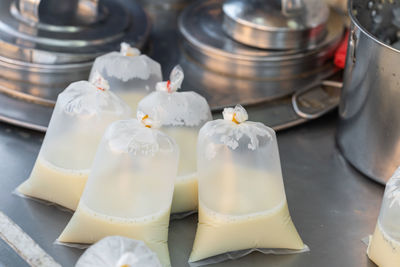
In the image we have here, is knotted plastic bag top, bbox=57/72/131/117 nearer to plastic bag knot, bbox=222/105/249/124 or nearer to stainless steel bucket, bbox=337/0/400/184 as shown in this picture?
plastic bag knot, bbox=222/105/249/124

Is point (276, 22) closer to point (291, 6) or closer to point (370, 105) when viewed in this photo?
point (291, 6)

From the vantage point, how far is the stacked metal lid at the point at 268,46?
1.70m

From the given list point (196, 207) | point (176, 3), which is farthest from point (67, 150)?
point (176, 3)

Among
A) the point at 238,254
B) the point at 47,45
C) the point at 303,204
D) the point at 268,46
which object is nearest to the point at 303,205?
the point at 303,204

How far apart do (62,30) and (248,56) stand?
0.54 m

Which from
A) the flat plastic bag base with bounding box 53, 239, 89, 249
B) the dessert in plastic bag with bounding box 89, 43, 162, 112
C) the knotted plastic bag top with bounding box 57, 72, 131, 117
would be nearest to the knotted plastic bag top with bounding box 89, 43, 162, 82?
the dessert in plastic bag with bounding box 89, 43, 162, 112

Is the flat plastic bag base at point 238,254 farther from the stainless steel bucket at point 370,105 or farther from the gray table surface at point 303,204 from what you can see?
the stainless steel bucket at point 370,105

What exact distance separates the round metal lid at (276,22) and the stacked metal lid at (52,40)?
0.29m

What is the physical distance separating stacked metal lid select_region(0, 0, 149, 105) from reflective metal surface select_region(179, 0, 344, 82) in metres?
0.16

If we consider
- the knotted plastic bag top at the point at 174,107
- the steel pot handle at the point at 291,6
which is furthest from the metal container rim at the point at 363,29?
the knotted plastic bag top at the point at 174,107

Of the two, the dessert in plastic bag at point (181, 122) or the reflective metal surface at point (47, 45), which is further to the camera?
the reflective metal surface at point (47, 45)

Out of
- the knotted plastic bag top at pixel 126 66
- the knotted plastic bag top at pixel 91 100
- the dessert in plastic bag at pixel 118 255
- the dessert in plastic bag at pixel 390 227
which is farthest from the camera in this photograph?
the knotted plastic bag top at pixel 126 66

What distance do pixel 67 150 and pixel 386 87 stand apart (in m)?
0.70

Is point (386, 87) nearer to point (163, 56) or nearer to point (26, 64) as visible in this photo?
point (163, 56)
